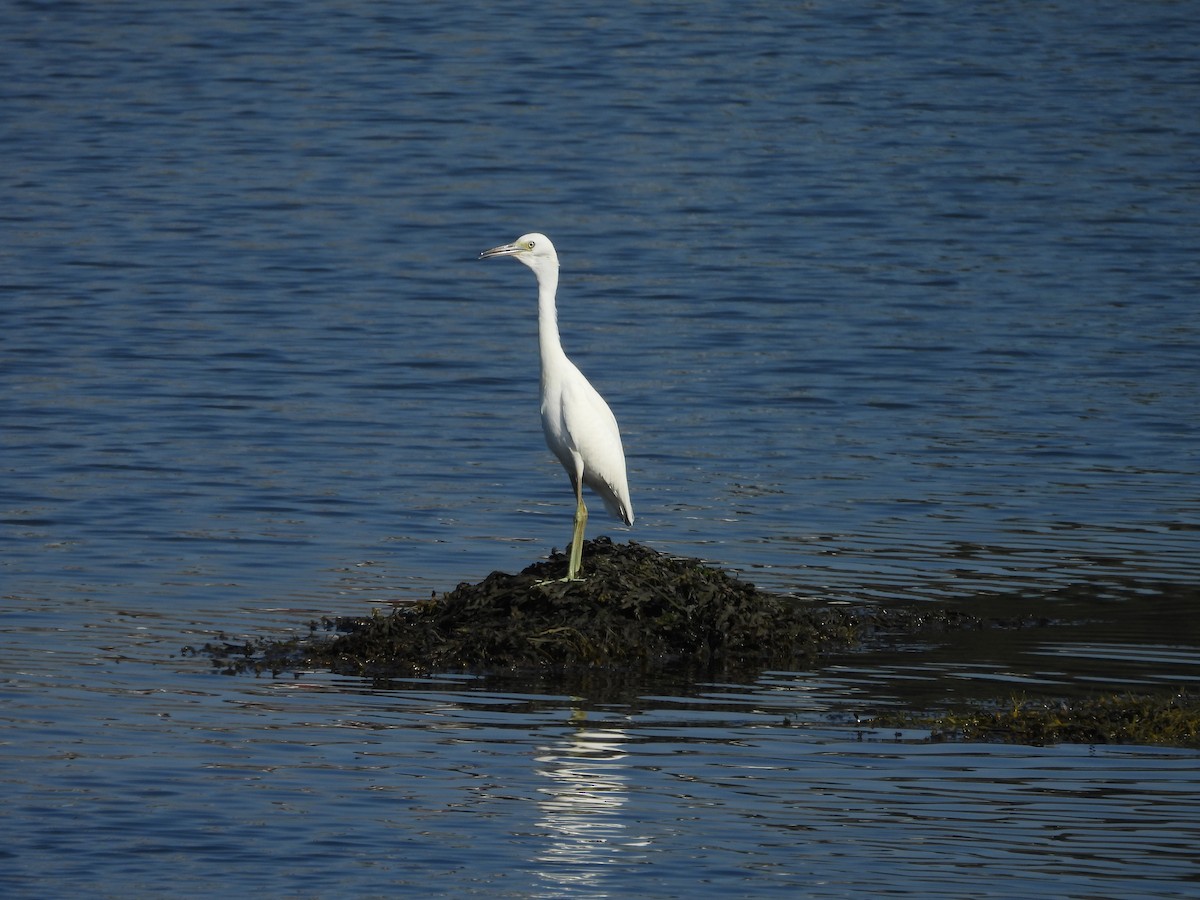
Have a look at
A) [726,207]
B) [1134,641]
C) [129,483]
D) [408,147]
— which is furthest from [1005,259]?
[1134,641]

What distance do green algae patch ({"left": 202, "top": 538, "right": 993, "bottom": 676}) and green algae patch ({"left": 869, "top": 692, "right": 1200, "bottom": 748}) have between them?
1710 mm

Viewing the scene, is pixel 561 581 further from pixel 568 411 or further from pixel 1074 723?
pixel 1074 723

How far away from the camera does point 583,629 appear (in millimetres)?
12211

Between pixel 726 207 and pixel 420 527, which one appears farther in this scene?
pixel 726 207

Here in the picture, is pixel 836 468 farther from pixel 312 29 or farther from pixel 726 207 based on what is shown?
pixel 312 29

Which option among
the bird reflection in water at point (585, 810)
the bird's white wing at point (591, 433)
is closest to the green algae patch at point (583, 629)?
the bird's white wing at point (591, 433)

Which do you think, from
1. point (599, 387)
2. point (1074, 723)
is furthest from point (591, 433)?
point (599, 387)

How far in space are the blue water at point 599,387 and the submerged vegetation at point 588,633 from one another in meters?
0.39

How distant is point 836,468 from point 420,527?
4.90m

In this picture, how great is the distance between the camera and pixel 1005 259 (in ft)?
111

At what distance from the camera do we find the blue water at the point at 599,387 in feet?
30.8

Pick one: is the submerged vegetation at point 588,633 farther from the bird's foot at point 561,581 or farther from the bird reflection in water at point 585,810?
the bird reflection in water at point 585,810

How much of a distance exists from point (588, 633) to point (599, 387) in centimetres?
1237

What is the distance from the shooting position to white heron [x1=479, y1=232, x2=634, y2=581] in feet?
42.0
